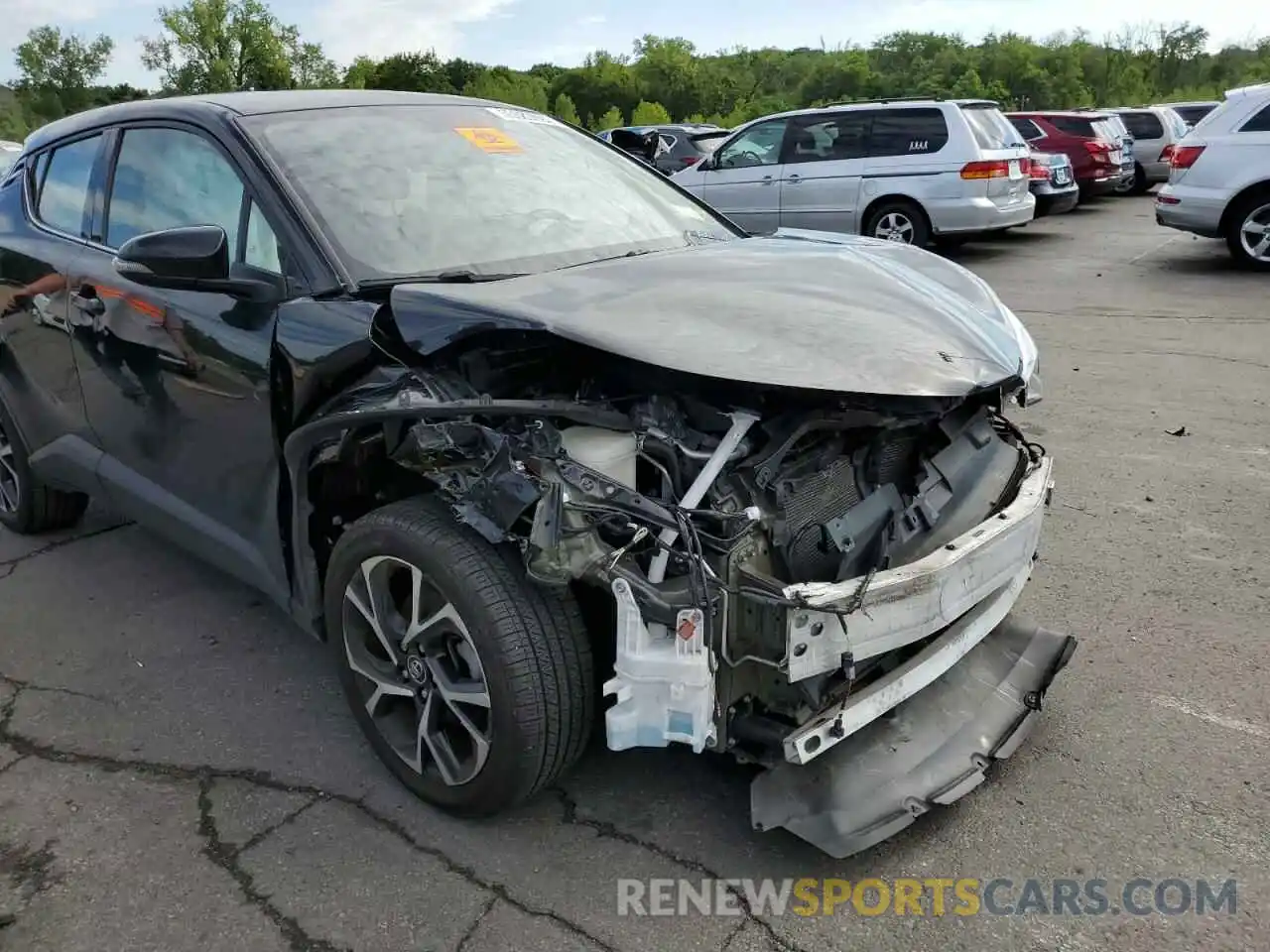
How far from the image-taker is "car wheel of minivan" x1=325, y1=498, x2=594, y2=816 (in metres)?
2.27

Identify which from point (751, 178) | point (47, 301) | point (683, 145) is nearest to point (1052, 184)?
point (751, 178)

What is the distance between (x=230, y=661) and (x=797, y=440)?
7.09 feet

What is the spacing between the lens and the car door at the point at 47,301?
363 cm

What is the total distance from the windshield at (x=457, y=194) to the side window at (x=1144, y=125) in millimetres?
18925

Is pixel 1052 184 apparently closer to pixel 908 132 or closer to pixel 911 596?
pixel 908 132

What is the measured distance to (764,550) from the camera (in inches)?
89.4

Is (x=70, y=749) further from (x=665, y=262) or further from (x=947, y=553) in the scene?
(x=947, y=553)

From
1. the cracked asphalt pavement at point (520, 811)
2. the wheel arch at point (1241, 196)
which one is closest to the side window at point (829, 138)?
the wheel arch at point (1241, 196)

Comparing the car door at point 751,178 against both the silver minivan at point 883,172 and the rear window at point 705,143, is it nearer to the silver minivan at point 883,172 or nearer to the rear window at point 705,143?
the silver minivan at point 883,172

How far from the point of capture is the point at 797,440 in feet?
8.18

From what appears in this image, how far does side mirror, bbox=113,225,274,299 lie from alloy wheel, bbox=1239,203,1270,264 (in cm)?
1082

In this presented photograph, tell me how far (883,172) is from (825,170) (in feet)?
2.24

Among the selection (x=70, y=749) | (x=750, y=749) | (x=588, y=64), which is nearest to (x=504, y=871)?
(x=750, y=749)

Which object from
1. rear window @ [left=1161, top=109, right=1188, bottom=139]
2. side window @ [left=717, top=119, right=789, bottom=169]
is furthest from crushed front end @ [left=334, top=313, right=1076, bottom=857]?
rear window @ [left=1161, top=109, right=1188, bottom=139]
